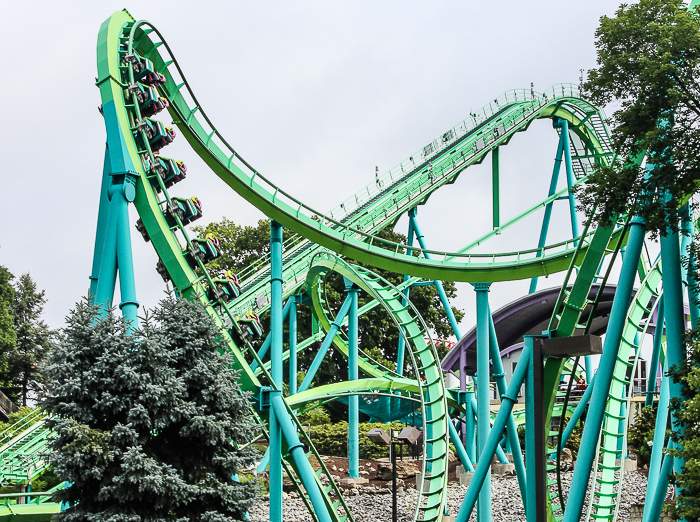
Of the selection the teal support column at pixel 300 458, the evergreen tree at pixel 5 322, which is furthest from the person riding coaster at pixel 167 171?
the evergreen tree at pixel 5 322

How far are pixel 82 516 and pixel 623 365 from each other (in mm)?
7456

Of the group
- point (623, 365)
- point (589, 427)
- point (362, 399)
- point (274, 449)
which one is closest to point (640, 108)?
point (589, 427)

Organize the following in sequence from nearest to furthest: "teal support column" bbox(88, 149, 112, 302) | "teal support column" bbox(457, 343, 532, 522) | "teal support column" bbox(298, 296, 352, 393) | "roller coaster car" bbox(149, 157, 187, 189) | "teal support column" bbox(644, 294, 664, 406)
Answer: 1. "teal support column" bbox(457, 343, 532, 522)
2. "teal support column" bbox(644, 294, 664, 406)
3. "roller coaster car" bbox(149, 157, 187, 189)
4. "teal support column" bbox(88, 149, 112, 302)
5. "teal support column" bbox(298, 296, 352, 393)

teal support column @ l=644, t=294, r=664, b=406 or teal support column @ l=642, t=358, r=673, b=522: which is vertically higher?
teal support column @ l=644, t=294, r=664, b=406

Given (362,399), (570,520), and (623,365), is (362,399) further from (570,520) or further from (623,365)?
(570,520)

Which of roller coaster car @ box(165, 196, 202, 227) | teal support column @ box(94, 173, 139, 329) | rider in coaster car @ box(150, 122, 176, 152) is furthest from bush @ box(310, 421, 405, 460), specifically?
teal support column @ box(94, 173, 139, 329)

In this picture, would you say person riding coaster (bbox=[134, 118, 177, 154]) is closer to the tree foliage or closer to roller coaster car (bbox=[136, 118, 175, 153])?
roller coaster car (bbox=[136, 118, 175, 153])

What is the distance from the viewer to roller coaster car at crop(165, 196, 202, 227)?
11.3 m

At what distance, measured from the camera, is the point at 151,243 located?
11.2 meters

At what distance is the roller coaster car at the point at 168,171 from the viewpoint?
11.3m

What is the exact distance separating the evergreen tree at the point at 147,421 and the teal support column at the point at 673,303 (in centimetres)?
507

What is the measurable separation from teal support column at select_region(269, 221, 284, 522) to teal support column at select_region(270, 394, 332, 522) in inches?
2.9

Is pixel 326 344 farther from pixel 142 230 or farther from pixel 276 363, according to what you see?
pixel 142 230

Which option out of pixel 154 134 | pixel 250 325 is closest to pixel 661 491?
pixel 250 325
